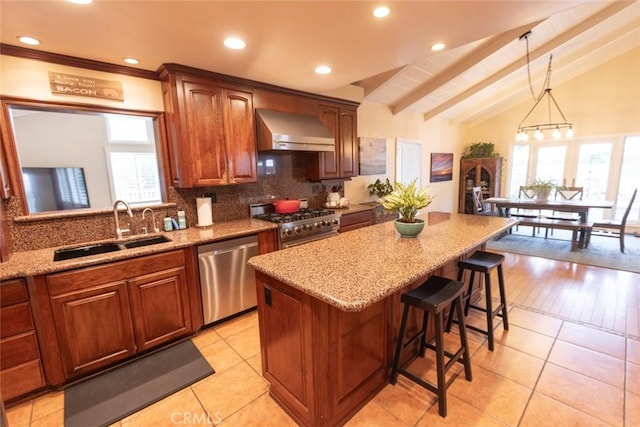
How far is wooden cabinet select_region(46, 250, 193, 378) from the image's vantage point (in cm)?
190

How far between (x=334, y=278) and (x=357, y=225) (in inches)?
101

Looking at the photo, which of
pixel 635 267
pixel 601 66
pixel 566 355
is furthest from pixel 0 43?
pixel 601 66

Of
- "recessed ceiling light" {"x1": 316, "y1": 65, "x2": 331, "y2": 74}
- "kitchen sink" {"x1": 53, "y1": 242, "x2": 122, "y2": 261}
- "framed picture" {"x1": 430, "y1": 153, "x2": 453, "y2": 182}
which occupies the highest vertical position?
"recessed ceiling light" {"x1": 316, "y1": 65, "x2": 331, "y2": 74}

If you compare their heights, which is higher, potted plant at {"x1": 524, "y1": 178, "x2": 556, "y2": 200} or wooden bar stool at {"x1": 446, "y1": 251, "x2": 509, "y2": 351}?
potted plant at {"x1": 524, "y1": 178, "x2": 556, "y2": 200}

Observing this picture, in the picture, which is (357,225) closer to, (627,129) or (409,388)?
(409,388)

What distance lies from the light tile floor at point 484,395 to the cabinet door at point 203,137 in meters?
1.54

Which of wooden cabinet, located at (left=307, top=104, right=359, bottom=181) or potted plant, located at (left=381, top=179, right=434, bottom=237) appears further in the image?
wooden cabinet, located at (left=307, top=104, right=359, bottom=181)

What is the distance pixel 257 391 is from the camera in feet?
6.25

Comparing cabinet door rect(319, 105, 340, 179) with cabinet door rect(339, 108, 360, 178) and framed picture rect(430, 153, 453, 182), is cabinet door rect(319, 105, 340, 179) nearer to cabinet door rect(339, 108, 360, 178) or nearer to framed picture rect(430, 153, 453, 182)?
cabinet door rect(339, 108, 360, 178)

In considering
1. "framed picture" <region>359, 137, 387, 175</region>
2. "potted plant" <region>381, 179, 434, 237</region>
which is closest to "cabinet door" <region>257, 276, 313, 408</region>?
"potted plant" <region>381, 179, 434, 237</region>

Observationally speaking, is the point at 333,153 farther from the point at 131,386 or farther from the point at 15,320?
the point at 15,320

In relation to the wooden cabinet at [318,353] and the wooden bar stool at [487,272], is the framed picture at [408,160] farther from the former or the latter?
the wooden cabinet at [318,353]

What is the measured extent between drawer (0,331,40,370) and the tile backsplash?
772mm

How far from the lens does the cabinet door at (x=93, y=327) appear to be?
1895 mm
